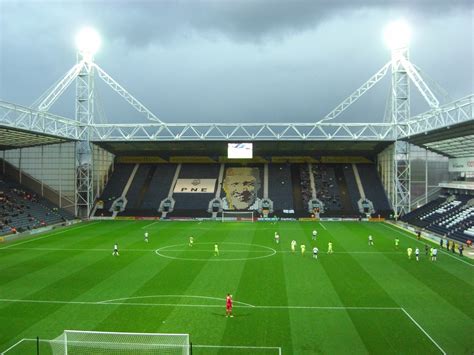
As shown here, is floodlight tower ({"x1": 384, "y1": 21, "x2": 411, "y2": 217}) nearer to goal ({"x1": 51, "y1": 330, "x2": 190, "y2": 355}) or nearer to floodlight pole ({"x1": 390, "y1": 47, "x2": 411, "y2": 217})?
floodlight pole ({"x1": 390, "y1": 47, "x2": 411, "y2": 217})

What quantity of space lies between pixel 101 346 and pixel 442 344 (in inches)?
509

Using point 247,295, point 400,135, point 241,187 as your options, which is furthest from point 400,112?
point 247,295

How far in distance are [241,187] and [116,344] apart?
57.0 meters

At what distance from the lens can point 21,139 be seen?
185 ft

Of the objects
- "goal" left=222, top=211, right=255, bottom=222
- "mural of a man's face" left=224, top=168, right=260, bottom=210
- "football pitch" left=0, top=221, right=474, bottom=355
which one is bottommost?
"football pitch" left=0, top=221, right=474, bottom=355

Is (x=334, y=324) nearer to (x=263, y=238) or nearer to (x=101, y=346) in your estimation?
(x=101, y=346)

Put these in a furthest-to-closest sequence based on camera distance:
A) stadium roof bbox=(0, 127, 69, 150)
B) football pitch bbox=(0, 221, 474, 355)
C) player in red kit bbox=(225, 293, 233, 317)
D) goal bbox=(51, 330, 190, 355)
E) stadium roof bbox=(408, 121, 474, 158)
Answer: stadium roof bbox=(0, 127, 69, 150) → stadium roof bbox=(408, 121, 474, 158) → player in red kit bbox=(225, 293, 233, 317) → football pitch bbox=(0, 221, 474, 355) → goal bbox=(51, 330, 190, 355)

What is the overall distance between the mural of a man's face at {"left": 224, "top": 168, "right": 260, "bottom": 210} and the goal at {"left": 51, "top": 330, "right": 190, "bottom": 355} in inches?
2032

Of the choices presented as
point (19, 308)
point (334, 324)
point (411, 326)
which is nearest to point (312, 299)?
point (334, 324)

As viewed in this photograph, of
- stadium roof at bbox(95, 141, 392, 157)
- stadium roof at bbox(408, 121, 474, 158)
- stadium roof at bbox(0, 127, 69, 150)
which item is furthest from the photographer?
stadium roof at bbox(95, 141, 392, 157)

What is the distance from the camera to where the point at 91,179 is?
224 feet

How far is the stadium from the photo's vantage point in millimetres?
19984

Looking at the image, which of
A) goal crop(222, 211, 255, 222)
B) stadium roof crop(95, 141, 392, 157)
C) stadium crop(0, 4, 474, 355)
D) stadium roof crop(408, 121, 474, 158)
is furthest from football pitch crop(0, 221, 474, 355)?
stadium roof crop(95, 141, 392, 157)

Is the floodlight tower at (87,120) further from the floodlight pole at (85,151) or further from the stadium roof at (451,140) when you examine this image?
the stadium roof at (451,140)
